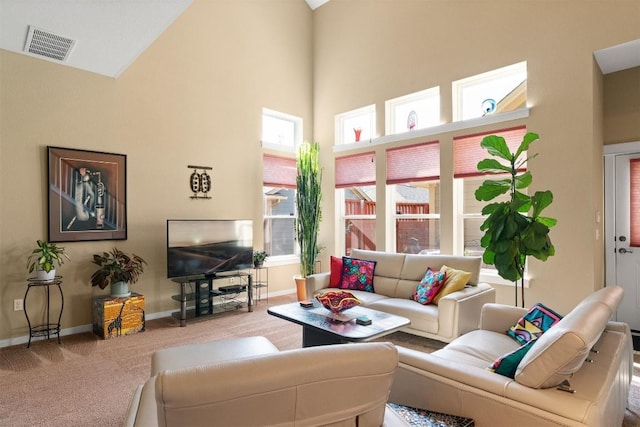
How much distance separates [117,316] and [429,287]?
334 cm

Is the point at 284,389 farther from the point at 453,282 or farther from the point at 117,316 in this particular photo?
the point at 117,316

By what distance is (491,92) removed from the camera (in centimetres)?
456

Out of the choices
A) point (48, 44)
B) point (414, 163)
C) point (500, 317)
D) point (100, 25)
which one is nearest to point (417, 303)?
point (500, 317)

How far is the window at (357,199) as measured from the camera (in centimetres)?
580

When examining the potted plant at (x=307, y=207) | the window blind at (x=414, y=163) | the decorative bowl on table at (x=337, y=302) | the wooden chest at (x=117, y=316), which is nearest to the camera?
the decorative bowl on table at (x=337, y=302)

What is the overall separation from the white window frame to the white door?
4.38 meters

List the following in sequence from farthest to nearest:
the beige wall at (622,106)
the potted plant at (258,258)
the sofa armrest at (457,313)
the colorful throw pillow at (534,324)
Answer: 1. the potted plant at (258,258)
2. the beige wall at (622,106)
3. the sofa armrest at (457,313)
4. the colorful throw pillow at (534,324)

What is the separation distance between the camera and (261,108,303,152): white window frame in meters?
5.89

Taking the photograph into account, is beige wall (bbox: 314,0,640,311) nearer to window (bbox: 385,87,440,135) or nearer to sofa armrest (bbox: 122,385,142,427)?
window (bbox: 385,87,440,135)

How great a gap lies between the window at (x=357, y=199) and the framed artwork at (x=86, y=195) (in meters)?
3.22

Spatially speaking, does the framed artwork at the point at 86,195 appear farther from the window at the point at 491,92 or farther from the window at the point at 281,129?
the window at the point at 491,92

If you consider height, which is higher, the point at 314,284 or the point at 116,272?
the point at 116,272

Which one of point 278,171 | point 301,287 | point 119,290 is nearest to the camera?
point 119,290

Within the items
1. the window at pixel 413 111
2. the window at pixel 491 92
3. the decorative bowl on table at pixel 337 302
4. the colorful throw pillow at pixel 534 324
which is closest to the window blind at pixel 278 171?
the window at pixel 413 111
